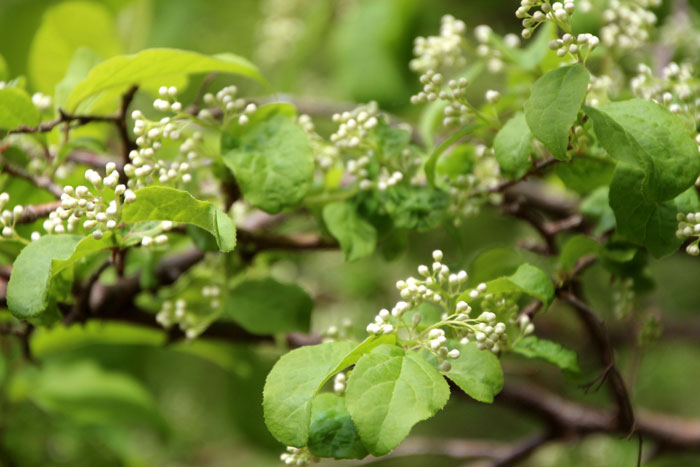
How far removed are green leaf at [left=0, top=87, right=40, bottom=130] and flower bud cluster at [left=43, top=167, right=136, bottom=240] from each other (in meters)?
0.20

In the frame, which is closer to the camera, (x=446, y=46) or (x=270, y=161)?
(x=270, y=161)

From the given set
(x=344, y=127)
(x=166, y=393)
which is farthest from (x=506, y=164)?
(x=166, y=393)

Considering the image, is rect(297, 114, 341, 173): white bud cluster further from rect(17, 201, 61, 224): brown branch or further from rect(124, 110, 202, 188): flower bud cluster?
rect(17, 201, 61, 224): brown branch

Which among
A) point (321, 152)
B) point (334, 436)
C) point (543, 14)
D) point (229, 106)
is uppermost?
point (543, 14)

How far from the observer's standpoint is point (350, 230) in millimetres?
959

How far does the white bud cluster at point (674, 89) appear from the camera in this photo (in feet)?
2.89

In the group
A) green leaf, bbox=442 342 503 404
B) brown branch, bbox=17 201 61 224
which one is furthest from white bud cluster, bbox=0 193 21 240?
green leaf, bbox=442 342 503 404

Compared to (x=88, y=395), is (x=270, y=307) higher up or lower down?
higher up

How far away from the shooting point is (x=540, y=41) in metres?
1.05

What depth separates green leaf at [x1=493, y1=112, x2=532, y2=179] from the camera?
810mm

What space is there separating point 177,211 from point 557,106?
14.8 inches

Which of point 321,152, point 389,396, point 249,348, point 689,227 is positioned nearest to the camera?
point 389,396

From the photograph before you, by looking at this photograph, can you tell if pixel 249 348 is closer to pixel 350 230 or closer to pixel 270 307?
pixel 270 307

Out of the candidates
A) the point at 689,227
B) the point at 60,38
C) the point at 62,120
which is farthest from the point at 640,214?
the point at 60,38
